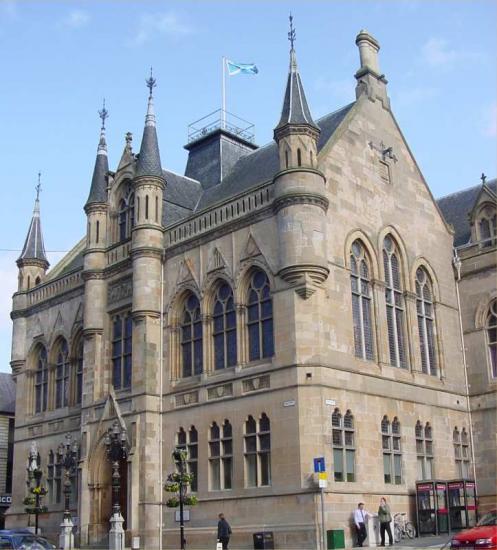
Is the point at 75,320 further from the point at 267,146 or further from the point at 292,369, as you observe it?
the point at 292,369

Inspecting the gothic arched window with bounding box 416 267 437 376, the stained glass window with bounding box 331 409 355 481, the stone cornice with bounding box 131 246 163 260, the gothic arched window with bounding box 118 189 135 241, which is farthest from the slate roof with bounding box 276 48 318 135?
the stained glass window with bounding box 331 409 355 481

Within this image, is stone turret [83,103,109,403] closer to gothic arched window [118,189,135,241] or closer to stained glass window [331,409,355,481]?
gothic arched window [118,189,135,241]

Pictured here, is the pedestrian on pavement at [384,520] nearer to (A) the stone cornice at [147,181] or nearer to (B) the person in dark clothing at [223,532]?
(B) the person in dark clothing at [223,532]

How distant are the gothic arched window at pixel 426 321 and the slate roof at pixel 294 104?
971 centimetres

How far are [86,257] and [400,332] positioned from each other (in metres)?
16.6

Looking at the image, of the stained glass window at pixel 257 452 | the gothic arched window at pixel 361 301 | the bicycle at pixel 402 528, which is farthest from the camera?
the gothic arched window at pixel 361 301

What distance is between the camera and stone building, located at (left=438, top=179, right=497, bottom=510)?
3775cm

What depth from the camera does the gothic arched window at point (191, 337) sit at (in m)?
36.4

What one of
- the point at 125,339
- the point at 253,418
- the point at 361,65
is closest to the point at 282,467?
the point at 253,418

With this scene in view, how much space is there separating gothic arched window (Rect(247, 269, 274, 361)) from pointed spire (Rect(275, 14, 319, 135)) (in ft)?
21.0

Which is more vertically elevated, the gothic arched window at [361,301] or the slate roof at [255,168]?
the slate roof at [255,168]

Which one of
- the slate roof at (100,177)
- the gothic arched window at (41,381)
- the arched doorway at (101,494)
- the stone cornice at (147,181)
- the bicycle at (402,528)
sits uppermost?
the slate roof at (100,177)

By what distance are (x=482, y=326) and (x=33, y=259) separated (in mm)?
26906

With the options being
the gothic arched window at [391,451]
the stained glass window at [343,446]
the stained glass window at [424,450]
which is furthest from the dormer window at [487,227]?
the stained glass window at [343,446]
